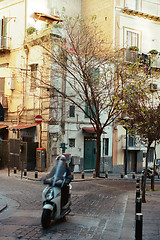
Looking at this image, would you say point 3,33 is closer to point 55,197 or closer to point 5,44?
point 5,44

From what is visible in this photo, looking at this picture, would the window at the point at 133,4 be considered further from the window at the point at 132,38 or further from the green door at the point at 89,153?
the green door at the point at 89,153

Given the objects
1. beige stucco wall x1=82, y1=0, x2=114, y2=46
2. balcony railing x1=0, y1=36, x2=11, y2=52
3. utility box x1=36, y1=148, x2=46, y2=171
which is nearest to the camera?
utility box x1=36, y1=148, x2=46, y2=171

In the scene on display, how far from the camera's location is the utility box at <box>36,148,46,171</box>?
2192 cm

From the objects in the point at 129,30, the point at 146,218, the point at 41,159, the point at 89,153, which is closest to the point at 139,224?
the point at 146,218

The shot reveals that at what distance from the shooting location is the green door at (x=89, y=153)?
80.9ft

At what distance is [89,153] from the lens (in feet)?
81.8

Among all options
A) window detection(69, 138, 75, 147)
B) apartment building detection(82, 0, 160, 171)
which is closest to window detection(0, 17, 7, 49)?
apartment building detection(82, 0, 160, 171)

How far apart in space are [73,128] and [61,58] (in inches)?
213

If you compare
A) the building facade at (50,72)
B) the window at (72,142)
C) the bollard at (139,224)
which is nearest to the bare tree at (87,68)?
the building facade at (50,72)

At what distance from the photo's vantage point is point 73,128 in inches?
941

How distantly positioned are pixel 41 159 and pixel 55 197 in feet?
44.9

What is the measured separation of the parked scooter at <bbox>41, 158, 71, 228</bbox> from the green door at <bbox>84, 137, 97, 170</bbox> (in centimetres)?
1569

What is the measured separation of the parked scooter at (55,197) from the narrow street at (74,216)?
277 mm

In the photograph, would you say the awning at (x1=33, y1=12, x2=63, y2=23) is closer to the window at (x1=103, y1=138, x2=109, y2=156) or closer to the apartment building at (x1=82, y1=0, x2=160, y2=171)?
the apartment building at (x1=82, y1=0, x2=160, y2=171)
